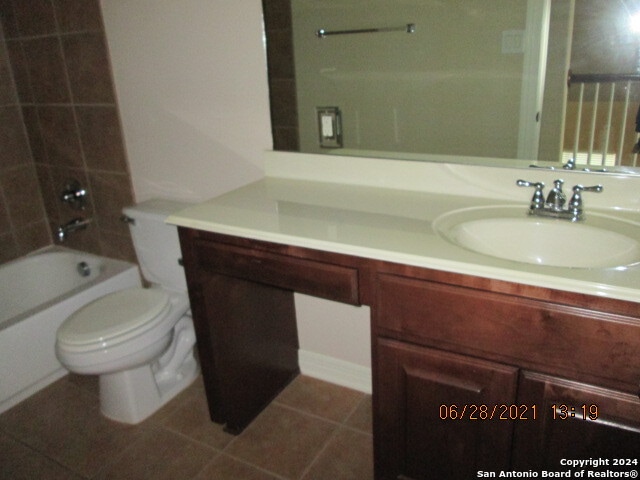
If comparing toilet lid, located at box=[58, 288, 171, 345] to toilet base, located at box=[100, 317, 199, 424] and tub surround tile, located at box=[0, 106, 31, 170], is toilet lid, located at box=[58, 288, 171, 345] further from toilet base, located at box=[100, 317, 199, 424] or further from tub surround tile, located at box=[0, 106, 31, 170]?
tub surround tile, located at box=[0, 106, 31, 170]

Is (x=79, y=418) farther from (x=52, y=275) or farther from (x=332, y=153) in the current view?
(x=332, y=153)

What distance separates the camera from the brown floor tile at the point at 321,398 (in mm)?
1958

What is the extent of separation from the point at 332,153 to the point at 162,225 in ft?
2.50

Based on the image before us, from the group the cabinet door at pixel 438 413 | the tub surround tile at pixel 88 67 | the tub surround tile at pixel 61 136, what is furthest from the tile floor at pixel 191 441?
the tub surround tile at pixel 88 67

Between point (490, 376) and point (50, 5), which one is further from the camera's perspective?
point (50, 5)

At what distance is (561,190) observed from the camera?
140cm

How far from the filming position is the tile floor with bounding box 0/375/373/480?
1.70 m

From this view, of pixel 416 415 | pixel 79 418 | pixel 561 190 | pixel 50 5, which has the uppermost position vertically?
pixel 50 5

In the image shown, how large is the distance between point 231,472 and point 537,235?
1.20 metres

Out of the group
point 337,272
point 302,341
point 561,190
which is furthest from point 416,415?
point 302,341

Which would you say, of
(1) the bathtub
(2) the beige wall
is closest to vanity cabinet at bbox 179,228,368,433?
(2) the beige wall

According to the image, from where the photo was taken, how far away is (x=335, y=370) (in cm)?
210

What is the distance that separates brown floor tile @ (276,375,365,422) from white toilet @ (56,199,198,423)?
0.44 m

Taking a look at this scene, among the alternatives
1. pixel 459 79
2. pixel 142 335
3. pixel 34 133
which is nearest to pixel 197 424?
pixel 142 335
